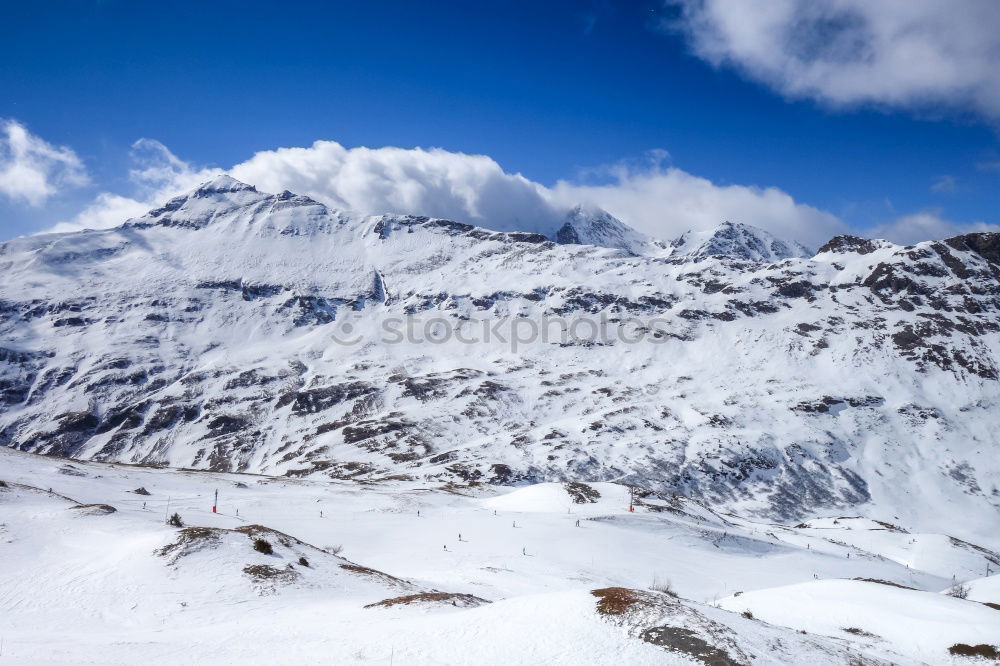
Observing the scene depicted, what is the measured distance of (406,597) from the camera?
16359mm

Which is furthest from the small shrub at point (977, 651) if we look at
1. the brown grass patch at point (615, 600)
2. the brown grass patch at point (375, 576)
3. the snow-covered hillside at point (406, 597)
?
the brown grass patch at point (375, 576)

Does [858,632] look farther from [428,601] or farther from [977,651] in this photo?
[428,601]

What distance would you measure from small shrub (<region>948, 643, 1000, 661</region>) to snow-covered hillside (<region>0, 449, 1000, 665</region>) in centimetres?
18

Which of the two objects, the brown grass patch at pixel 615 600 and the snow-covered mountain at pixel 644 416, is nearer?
the brown grass patch at pixel 615 600

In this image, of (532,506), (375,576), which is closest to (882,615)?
(375,576)

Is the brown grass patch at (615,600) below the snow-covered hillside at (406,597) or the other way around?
the other way around

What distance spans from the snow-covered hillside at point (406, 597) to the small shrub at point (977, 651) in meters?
0.18

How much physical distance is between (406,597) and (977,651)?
14546 mm

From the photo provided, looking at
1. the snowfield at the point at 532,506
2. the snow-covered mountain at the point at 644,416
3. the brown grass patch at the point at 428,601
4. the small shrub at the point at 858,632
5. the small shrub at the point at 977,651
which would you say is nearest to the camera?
the snowfield at the point at 532,506

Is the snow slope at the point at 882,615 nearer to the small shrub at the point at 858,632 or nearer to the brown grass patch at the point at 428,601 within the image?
the small shrub at the point at 858,632

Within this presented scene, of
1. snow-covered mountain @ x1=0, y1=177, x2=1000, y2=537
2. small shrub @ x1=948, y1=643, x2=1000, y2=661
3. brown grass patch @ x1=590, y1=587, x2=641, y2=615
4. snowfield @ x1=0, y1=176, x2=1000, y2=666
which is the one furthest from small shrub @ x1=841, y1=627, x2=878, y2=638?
snow-covered mountain @ x1=0, y1=177, x2=1000, y2=537

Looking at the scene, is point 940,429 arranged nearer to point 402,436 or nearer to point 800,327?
point 800,327

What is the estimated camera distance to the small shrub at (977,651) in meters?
14.4

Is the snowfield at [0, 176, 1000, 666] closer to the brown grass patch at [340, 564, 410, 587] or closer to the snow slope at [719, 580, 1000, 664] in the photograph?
the snow slope at [719, 580, 1000, 664]
